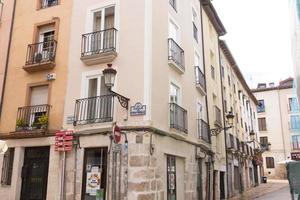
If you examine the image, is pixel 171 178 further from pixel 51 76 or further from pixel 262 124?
pixel 262 124

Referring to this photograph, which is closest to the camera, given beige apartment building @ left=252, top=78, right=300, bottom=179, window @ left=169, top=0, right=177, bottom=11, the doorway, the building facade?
the building facade

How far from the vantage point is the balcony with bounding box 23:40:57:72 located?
43.6 feet

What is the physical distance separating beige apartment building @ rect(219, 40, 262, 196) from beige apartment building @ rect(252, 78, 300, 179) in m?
9.64

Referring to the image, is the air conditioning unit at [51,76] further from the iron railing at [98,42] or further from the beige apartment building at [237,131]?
the beige apartment building at [237,131]

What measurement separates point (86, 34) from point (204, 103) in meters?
7.91

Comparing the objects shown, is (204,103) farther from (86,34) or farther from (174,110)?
(86,34)

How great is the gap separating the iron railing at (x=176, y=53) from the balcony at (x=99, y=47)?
2.37 metres

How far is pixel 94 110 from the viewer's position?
1195 centimetres

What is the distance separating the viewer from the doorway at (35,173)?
12.4 m

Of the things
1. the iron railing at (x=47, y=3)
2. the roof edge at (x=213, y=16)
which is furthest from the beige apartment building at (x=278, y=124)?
the iron railing at (x=47, y=3)

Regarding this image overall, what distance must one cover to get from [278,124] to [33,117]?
135 feet

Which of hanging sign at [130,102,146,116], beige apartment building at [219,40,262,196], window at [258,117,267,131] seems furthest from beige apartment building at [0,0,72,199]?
window at [258,117,267,131]

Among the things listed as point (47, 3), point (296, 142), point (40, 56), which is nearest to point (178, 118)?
point (40, 56)

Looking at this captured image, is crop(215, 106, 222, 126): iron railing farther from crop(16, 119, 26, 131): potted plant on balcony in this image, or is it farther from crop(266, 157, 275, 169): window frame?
crop(266, 157, 275, 169): window frame
